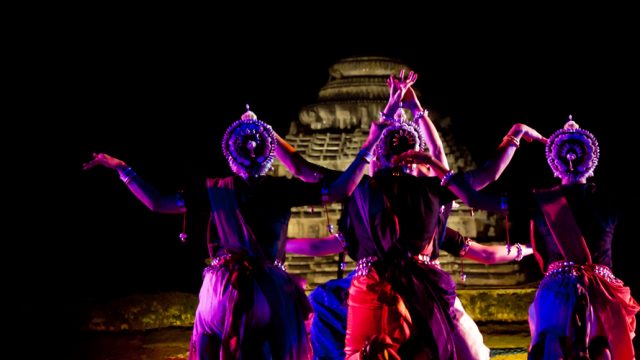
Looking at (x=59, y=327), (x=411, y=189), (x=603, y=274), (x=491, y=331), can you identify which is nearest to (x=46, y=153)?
(x=59, y=327)

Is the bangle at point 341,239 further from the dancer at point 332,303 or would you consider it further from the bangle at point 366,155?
the bangle at point 366,155

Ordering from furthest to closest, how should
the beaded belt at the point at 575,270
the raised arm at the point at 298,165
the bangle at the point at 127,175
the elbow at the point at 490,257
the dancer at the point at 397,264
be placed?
the elbow at the point at 490,257 → the raised arm at the point at 298,165 → the bangle at the point at 127,175 → the beaded belt at the point at 575,270 → the dancer at the point at 397,264

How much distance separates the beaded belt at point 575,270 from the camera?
440 centimetres

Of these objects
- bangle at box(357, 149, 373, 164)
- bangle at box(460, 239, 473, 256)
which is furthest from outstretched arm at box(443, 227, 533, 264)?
bangle at box(357, 149, 373, 164)

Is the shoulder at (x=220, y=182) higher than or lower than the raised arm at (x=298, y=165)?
lower

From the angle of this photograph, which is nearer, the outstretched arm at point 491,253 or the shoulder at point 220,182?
the shoulder at point 220,182

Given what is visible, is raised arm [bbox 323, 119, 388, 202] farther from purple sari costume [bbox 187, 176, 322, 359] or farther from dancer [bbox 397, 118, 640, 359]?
dancer [bbox 397, 118, 640, 359]

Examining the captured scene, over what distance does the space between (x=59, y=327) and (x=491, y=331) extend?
4.63 meters

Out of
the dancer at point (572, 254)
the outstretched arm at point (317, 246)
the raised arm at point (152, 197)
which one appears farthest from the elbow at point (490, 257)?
the raised arm at point (152, 197)

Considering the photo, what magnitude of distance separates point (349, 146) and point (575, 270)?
544 cm

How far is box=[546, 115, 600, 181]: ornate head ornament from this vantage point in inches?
179

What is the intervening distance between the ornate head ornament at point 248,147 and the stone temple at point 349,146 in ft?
15.2

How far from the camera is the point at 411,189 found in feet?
14.5

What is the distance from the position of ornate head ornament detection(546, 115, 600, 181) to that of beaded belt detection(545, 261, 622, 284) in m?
0.53
